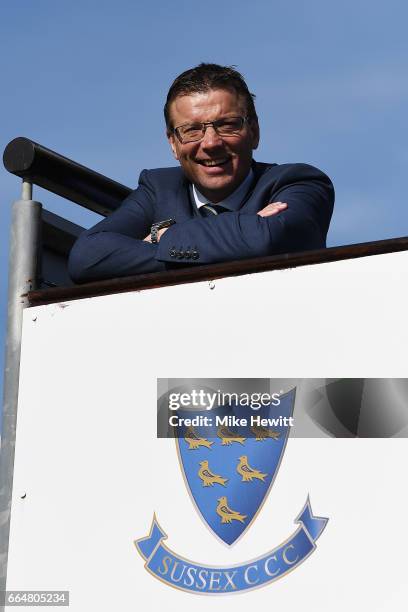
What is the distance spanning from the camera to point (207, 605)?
7.47 ft

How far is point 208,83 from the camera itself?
304cm

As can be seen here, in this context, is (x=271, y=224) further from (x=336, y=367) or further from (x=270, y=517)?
(x=270, y=517)

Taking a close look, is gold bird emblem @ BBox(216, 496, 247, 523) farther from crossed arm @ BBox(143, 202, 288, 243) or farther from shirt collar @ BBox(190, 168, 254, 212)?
shirt collar @ BBox(190, 168, 254, 212)

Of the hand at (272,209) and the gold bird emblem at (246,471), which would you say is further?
the hand at (272,209)

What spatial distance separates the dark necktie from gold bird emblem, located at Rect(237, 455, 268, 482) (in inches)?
36.8

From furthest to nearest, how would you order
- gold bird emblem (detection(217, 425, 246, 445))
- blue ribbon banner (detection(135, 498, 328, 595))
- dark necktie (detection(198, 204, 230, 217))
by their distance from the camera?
dark necktie (detection(198, 204, 230, 217))
gold bird emblem (detection(217, 425, 246, 445))
blue ribbon banner (detection(135, 498, 328, 595))

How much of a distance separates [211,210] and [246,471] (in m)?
0.99

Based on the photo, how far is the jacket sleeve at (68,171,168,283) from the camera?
283 centimetres

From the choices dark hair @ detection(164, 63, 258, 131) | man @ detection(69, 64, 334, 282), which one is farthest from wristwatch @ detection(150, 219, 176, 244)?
dark hair @ detection(164, 63, 258, 131)

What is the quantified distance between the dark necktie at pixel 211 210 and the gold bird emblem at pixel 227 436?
2.85 ft

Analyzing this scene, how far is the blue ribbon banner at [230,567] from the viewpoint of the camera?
7.25 ft

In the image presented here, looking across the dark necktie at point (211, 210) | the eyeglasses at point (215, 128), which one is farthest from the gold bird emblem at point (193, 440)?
the eyeglasses at point (215, 128)

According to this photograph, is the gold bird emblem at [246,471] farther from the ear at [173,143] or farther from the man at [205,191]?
the ear at [173,143]

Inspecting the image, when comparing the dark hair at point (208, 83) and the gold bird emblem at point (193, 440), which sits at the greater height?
the dark hair at point (208, 83)
